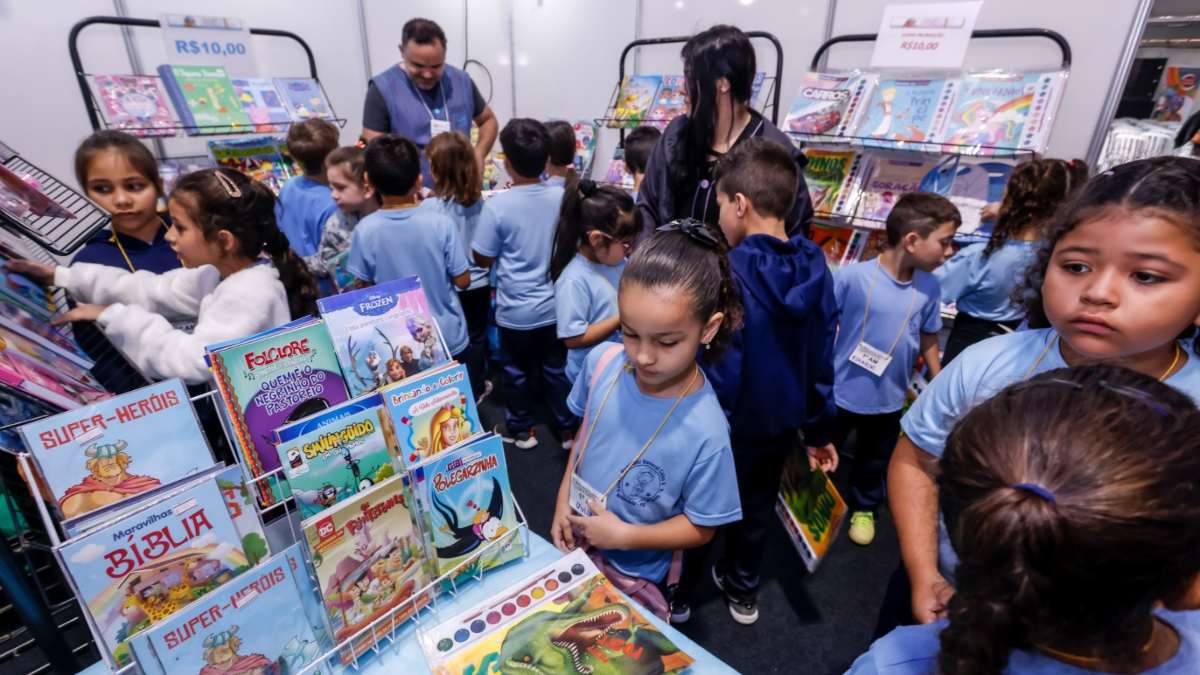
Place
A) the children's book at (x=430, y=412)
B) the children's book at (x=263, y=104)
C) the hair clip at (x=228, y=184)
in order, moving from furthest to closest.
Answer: the children's book at (x=263, y=104) → the hair clip at (x=228, y=184) → the children's book at (x=430, y=412)

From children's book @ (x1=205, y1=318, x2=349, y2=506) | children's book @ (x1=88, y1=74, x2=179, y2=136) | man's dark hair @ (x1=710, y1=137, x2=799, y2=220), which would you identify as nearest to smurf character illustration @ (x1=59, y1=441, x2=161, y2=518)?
children's book @ (x1=205, y1=318, x2=349, y2=506)

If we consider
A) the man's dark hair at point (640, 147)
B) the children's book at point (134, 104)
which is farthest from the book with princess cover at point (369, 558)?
the children's book at point (134, 104)

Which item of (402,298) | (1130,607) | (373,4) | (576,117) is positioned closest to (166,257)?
(402,298)

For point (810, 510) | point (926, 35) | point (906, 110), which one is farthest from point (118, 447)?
point (926, 35)

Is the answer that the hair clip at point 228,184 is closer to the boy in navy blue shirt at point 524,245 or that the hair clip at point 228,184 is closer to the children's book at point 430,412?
the children's book at point 430,412

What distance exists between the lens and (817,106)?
303cm

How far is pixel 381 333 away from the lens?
0.95 meters

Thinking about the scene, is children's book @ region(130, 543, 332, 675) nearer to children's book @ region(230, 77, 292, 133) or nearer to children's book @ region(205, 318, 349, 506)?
children's book @ region(205, 318, 349, 506)

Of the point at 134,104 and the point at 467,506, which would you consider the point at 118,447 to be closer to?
the point at 467,506

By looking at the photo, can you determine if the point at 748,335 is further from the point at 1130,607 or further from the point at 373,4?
the point at 373,4

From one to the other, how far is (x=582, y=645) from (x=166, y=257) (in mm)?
1731

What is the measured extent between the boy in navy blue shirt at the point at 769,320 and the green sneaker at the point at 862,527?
2.89 ft

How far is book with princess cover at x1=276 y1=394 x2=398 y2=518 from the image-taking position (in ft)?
2.52

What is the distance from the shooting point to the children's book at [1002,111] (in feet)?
8.07
